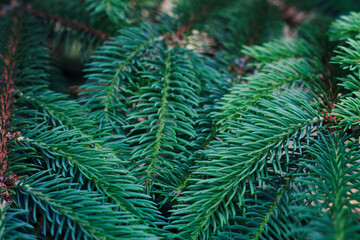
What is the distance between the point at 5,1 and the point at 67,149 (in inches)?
18.7

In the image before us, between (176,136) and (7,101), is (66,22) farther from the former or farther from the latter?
(176,136)

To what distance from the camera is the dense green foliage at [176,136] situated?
0.32 meters

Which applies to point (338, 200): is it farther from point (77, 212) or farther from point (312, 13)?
point (312, 13)

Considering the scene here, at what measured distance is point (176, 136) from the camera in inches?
16.6

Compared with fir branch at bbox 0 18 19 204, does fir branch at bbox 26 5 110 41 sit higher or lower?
higher

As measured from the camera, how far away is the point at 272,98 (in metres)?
0.42

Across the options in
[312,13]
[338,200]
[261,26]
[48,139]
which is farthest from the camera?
[312,13]

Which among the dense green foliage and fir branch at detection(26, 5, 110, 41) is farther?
fir branch at detection(26, 5, 110, 41)

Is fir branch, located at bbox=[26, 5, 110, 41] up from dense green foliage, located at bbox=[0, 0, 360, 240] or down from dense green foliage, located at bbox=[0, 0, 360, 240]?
up

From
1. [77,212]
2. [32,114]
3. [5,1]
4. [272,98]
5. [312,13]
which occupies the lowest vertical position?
[77,212]

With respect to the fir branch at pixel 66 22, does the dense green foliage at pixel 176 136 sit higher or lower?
lower

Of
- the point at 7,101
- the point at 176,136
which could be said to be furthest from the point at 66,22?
the point at 176,136

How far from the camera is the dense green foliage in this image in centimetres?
32

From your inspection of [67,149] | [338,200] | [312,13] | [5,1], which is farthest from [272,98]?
[5,1]
